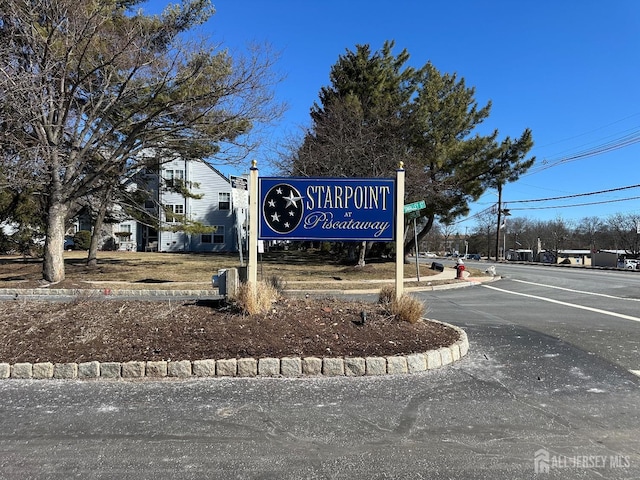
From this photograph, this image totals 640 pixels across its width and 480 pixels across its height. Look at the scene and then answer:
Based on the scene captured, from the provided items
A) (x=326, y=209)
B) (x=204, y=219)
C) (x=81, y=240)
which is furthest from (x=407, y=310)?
(x=81, y=240)

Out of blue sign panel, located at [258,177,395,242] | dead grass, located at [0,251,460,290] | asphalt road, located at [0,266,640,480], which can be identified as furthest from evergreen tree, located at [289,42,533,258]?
asphalt road, located at [0,266,640,480]

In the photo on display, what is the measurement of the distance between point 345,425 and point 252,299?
295cm

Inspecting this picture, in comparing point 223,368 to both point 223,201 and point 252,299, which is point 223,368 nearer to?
point 252,299

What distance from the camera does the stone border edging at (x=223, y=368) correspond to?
519 centimetres

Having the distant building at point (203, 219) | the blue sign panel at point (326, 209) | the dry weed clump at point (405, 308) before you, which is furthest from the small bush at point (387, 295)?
the distant building at point (203, 219)

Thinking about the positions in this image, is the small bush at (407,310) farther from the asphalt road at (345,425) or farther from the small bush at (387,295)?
the asphalt road at (345,425)

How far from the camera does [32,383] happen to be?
5.03 meters

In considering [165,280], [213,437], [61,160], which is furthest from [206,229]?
[213,437]

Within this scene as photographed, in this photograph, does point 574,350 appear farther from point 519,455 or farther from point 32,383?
point 32,383

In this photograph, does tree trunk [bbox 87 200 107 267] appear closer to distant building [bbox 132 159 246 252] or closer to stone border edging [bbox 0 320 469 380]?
stone border edging [bbox 0 320 469 380]

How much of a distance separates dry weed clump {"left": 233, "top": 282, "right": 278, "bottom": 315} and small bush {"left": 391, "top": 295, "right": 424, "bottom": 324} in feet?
6.34

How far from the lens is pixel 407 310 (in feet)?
22.1

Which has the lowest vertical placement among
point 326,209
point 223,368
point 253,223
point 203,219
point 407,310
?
point 223,368

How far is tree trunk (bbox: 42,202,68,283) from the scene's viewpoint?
1552cm
